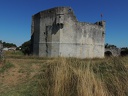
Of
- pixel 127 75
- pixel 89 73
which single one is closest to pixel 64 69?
pixel 89 73

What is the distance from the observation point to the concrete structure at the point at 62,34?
23.5 m

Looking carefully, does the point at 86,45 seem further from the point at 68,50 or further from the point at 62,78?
the point at 62,78

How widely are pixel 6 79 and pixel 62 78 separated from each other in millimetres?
4058

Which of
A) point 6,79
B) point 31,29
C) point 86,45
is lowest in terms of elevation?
point 6,79

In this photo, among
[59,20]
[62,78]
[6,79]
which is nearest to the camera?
[62,78]

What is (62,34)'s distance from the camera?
2359 cm

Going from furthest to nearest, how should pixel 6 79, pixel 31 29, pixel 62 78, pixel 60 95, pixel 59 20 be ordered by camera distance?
pixel 31 29, pixel 59 20, pixel 6 79, pixel 62 78, pixel 60 95

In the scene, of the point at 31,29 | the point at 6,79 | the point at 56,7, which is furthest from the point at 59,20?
the point at 6,79

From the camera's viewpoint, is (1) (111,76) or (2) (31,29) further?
(2) (31,29)

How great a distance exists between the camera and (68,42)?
23.9 m

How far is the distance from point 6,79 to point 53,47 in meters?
16.8

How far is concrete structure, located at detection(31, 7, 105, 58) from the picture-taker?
77.0ft

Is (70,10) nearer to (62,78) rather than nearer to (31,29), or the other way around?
(31,29)

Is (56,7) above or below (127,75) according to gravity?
above
